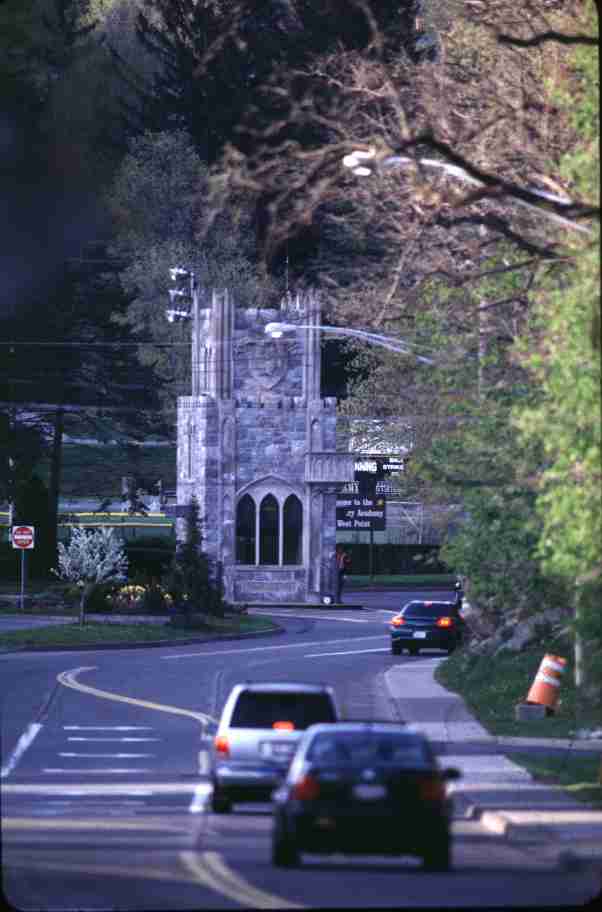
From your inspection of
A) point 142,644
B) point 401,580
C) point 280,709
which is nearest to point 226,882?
point 280,709

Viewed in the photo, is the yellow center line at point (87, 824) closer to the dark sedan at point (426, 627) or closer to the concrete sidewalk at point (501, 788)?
the concrete sidewalk at point (501, 788)

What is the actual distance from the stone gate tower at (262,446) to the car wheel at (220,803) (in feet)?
149

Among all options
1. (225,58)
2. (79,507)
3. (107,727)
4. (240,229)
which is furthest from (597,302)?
(79,507)

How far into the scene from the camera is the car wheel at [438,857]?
13.7 metres

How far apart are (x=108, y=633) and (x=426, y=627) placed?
8.77 metres

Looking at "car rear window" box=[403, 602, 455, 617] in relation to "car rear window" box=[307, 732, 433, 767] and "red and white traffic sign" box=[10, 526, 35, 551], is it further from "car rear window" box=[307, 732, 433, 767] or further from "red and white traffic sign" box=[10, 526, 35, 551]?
"car rear window" box=[307, 732, 433, 767]

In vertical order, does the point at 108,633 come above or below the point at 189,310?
below

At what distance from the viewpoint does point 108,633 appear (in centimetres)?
4734

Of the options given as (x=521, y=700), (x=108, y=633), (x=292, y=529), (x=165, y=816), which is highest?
(x=292, y=529)

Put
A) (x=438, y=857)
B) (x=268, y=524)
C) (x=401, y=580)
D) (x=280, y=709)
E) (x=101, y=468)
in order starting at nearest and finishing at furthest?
(x=438, y=857)
(x=280, y=709)
(x=268, y=524)
(x=401, y=580)
(x=101, y=468)

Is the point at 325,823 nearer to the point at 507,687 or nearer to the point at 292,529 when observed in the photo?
the point at 507,687

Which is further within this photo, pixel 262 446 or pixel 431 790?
pixel 262 446

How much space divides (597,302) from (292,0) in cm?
4658

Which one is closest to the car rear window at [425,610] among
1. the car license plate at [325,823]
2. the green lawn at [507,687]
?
the green lawn at [507,687]
